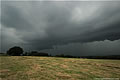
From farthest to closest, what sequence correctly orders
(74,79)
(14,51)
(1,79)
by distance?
(14,51) → (74,79) → (1,79)

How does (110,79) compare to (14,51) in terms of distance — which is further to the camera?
(14,51)

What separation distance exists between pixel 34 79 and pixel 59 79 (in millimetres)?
2510

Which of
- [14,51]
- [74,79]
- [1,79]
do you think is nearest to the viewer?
[1,79]

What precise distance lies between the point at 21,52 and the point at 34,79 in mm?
82109

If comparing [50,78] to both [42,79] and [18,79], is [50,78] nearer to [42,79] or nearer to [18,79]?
[42,79]

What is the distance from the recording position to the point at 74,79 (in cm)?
894

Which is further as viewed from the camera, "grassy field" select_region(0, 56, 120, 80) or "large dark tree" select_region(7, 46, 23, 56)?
"large dark tree" select_region(7, 46, 23, 56)

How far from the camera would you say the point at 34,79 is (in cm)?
866

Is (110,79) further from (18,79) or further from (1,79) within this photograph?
(1,79)

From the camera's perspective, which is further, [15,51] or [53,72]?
[15,51]

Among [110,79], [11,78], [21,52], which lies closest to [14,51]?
[21,52]

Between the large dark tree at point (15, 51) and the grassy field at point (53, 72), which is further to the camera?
the large dark tree at point (15, 51)

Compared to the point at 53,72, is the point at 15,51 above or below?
below

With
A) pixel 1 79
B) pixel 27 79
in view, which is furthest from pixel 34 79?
pixel 1 79
